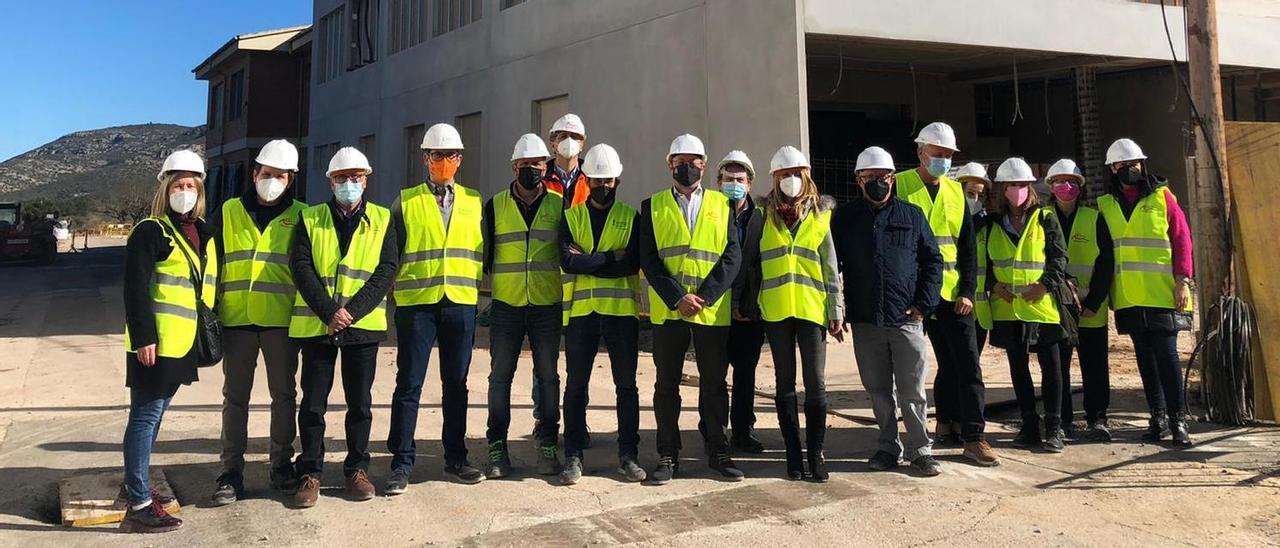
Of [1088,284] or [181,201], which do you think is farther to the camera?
[1088,284]

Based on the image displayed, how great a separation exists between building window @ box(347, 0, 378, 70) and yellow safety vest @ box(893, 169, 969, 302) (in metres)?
18.9

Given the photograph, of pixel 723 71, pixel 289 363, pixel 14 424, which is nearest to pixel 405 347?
pixel 289 363

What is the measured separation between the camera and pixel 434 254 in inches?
202

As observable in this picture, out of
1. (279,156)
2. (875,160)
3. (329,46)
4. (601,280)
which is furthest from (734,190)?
(329,46)

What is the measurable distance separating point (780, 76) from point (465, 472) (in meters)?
7.25

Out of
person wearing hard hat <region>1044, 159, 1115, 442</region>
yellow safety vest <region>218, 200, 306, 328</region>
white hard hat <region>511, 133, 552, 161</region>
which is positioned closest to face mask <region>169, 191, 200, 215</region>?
yellow safety vest <region>218, 200, 306, 328</region>

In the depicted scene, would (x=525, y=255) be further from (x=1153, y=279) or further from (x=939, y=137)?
(x=1153, y=279)

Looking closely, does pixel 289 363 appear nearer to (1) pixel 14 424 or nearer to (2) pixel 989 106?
(1) pixel 14 424

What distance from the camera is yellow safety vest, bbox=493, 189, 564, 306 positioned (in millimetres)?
Result: 5348

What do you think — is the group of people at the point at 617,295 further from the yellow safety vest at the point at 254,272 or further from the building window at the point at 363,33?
the building window at the point at 363,33

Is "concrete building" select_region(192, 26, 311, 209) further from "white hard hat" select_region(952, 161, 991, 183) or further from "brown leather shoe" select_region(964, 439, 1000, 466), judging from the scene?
"brown leather shoe" select_region(964, 439, 1000, 466)

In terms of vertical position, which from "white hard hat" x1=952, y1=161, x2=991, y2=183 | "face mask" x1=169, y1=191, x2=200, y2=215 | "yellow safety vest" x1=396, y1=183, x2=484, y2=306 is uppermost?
"white hard hat" x1=952, y1=161, x2=991, y2=183

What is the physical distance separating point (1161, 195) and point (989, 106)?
14915 millimetres

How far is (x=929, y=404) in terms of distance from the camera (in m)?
7.72
